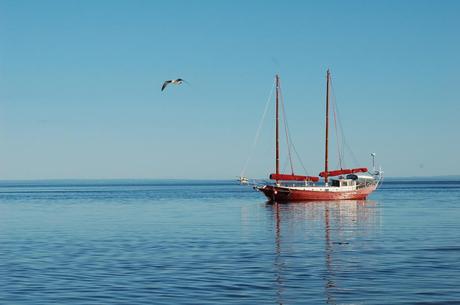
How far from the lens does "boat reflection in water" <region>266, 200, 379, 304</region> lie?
27797 mm

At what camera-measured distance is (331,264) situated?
113ft

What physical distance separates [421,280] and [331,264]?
20.1 feet

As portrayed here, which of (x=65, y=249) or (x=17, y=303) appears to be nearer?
(x=17, y=303)

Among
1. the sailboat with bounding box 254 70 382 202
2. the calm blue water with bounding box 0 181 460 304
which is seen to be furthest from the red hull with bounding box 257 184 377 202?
the calm blue water with bounding box 0 181 460 304

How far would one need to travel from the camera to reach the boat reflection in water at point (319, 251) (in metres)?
27.8

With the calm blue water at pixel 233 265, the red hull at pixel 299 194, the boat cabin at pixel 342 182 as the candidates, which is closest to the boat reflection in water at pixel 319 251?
the calm blue water at pixel 233 265

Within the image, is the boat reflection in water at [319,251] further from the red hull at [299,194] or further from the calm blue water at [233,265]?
the red hull at [299,194]

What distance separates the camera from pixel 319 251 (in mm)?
40281

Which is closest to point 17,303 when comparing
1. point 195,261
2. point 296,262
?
point 195,261

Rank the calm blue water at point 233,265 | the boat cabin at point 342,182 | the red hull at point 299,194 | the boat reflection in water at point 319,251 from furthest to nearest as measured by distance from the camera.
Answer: the boat cabin at point 342,182
the red hull at point 299,194
the boat reflection in water at point 319,251
the calm blue water at point 233,265

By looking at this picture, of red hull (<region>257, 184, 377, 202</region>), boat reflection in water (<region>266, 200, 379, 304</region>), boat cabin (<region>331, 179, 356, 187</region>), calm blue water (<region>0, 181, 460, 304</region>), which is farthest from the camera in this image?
boat cabin (<region>331, 179, 356, 187</region>)

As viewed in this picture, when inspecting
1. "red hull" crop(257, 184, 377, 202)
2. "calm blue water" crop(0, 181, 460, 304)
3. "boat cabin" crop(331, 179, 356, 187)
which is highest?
"boat cabin" crop(331, 179, 356, 187)

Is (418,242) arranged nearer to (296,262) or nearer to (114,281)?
(296,262)

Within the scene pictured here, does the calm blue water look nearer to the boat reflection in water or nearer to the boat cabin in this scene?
the boat reflection in water
